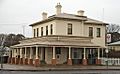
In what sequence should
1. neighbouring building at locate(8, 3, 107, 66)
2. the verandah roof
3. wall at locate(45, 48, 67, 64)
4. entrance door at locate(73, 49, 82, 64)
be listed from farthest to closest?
entrance door at locate(73, 49, 82, 64) < wall at locate(45, 48, 67, 64) < neighbouring building at locate(8, 3, 107, 66) < the verandah roof

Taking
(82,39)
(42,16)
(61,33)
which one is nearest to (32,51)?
(61,33)

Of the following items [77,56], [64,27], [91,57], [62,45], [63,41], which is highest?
[64,27]

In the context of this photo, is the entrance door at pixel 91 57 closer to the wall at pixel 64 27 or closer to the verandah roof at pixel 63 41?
the verandah roof at pixel 63 41

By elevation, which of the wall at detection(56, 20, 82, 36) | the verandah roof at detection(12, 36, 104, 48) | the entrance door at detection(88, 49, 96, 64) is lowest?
the entrance door at detection(88, 49, 96, 64)

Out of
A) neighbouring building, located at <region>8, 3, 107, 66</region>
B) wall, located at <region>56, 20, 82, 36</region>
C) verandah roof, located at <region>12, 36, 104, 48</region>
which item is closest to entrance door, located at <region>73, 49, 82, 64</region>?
neighbouring building, located at <region>8, 3, 107, 66</region>

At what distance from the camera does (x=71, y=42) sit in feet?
129

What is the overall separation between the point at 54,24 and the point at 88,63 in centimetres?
755

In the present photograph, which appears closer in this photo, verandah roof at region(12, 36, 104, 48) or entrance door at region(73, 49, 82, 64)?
verandah roof at region(12, 36, 104, 48)

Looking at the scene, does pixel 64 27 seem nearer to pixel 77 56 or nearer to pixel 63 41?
pixel 63 41

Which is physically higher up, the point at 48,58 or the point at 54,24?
the point at 54,24

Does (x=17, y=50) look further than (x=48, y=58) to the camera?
Yes

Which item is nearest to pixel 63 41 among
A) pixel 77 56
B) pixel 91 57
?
pixel 77 56

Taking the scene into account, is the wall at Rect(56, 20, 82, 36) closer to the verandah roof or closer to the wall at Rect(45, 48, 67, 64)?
the verandah roof

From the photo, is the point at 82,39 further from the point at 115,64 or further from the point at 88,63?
the point at 115,64
